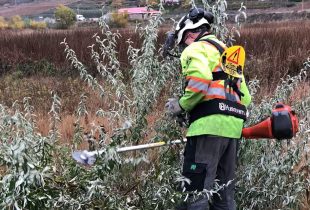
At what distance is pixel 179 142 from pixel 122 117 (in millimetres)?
617

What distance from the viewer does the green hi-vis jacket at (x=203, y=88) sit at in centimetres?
286

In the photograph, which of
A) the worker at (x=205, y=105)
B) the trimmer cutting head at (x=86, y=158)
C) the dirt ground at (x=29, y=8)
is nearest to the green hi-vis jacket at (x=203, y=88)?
the worker at (x=205, y=105)

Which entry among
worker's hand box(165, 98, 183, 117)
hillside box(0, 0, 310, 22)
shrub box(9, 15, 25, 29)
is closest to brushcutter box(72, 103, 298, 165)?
worker's hand box(165, 98, 183, 117)

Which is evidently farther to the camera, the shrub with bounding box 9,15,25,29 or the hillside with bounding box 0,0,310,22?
Result: the shrub with bounding box 9,15,25,29

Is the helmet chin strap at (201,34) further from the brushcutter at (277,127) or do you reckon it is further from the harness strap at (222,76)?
the brushcutter at (277,127)

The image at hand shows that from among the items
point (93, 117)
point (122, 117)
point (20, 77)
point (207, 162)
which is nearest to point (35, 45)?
point (20, 77)

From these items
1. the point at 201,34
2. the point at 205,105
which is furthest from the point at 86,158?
the point at 201,34

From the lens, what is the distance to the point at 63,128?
222 inches

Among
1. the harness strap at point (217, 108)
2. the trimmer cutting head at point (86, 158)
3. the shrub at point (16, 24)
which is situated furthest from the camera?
the shrub at point (16, 24)

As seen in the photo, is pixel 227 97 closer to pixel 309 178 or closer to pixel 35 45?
pixel 309 178

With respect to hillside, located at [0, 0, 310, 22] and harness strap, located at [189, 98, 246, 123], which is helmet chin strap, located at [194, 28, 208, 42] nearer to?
harness strap, located at [189, 98, 246, 123]

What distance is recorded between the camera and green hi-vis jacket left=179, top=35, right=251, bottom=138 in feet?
9.37

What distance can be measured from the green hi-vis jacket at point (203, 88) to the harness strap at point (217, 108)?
24mm

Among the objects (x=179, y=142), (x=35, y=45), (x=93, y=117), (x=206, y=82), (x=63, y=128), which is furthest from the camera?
(x=35, y=45)
